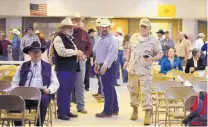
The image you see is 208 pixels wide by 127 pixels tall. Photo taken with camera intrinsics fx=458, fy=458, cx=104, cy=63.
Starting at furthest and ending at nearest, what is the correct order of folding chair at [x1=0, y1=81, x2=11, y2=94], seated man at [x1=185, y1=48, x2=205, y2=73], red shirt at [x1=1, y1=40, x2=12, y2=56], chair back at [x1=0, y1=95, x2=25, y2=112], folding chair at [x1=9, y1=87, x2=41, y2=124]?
1. red shirt at [x1=1, y1=40, x2=12, y2=56]
2. seated man at [x1=185, y1=48, x2=205, y2=73]
3. folding chair at [x1=0, y1=81, x2=11, y2=94]
4. folding chair at [x1=9, y1=87, x2=41, y2=124]
5. chair back at [x1=0, y1=95, x2=25, y2=112]

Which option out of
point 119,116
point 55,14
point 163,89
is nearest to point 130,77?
point 163,89

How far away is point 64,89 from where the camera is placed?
7.32m

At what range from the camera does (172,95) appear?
6.33 m

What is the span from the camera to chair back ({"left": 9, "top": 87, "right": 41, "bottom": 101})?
566 centimetres

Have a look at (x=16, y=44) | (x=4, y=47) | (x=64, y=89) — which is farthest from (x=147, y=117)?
(x=4, y=47)

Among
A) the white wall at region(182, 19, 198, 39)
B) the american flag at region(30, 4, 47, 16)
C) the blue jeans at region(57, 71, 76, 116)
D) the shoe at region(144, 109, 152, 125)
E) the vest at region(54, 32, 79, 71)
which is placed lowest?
the shoe at region(144, 109, 152, 125)

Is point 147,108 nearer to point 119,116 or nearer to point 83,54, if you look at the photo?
point 119,116

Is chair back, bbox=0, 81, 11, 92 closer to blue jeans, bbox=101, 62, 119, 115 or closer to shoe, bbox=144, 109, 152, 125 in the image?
blue jeans, bbox=101, 62, 119, 115

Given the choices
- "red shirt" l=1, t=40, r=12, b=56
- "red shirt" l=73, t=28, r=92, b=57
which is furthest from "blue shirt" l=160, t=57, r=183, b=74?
"red shirt" l=1, t=40, r=12, b=56

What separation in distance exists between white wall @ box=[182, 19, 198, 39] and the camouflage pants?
12.0m

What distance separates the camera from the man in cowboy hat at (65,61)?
7.16 m

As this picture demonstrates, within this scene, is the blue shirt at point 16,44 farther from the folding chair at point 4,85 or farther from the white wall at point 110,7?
the folding chair at point 4,85

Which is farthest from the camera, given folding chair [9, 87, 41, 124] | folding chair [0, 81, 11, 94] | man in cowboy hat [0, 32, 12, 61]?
man in cowboy hat [0, 32, 12, 61]

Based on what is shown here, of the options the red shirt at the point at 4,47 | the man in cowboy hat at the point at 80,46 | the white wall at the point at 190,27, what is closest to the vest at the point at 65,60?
the man in cowboy hat at the point at 80,46
